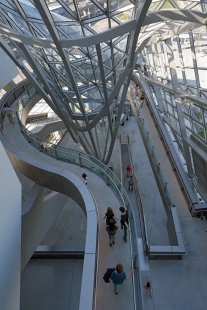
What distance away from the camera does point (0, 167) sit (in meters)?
7.64

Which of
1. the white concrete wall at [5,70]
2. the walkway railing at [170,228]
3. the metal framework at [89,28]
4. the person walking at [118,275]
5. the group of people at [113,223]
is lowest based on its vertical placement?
the person walking at [118,275]

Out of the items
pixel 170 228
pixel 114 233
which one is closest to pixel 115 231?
pixel 114 233

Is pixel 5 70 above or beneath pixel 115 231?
above

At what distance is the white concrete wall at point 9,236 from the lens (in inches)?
295

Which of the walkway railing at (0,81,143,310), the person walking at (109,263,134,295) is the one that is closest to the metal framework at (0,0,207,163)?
the walkway railing at (0,81,143,310)

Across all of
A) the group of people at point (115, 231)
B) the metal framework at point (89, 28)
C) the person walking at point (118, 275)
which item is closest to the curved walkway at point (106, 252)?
the group of people at point (115, 231)

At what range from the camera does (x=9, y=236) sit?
8.00 meters

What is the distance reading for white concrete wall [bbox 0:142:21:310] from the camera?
7.49 meters

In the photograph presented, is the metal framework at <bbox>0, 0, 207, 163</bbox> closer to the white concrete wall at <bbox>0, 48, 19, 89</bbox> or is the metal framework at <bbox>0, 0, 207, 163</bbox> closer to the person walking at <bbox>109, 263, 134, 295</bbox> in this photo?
the white concrete wall at <bbox>0, 48, 19, 89</bbox>

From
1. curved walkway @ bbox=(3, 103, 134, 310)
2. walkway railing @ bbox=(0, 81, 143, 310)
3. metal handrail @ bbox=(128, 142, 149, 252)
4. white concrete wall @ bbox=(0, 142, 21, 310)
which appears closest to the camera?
walkway railing @ bbox=(0, 81, 143, 310)

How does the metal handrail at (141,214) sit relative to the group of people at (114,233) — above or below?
above

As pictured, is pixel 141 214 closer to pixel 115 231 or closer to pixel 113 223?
pixel 115 231

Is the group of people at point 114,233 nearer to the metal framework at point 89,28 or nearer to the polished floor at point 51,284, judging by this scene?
the metal framework at point 89,28

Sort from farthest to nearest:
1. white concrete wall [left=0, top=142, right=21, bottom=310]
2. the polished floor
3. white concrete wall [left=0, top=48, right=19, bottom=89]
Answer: white concrete wall [left=0, top=48, right=19, bottom=89]
the polished floor
white concrete wall [left=0, top=142, right=21, bottom=310]
